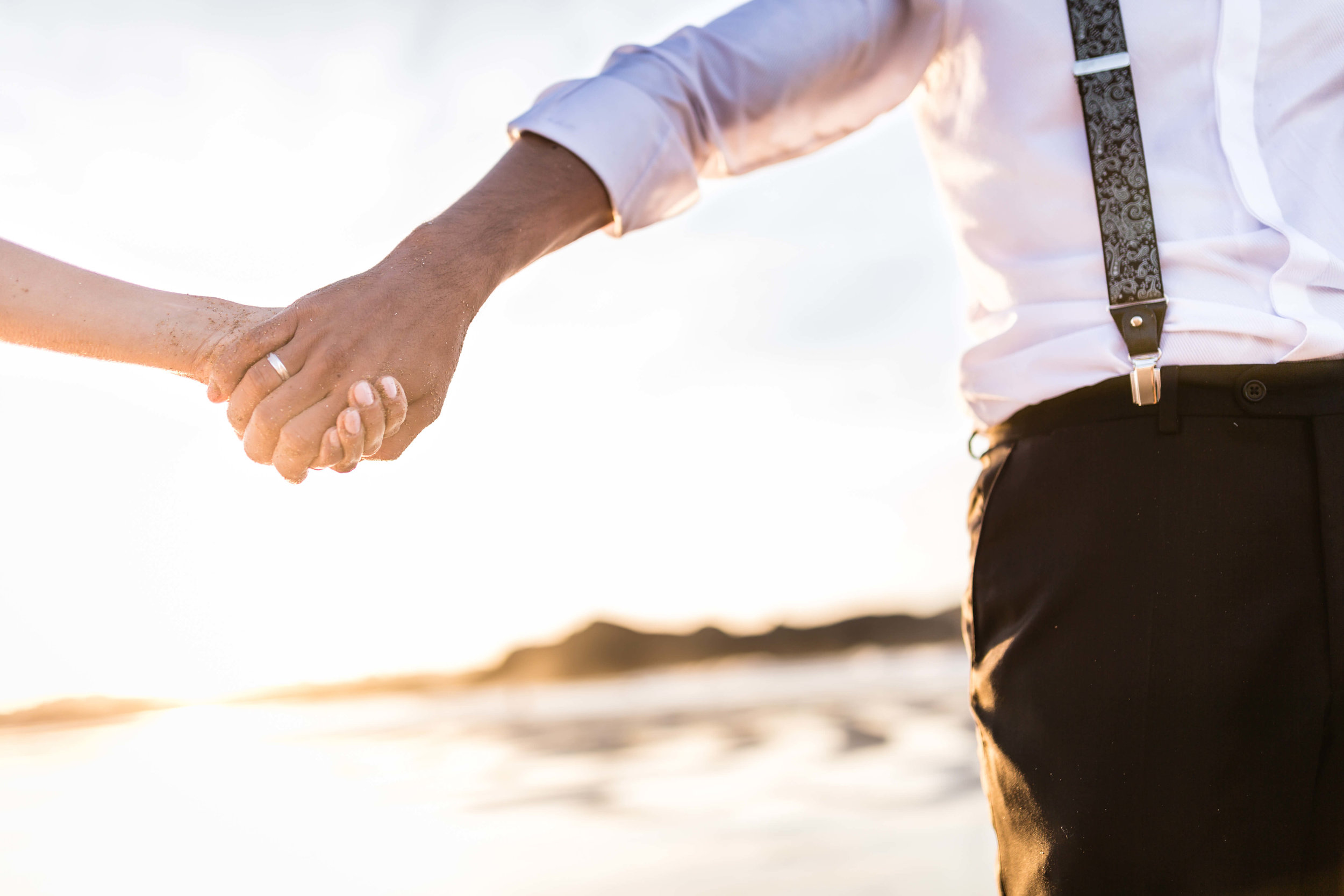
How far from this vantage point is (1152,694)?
99 centimetres

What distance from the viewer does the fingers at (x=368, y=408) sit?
110 cm

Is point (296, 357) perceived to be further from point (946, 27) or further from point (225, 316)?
point (946, 27)

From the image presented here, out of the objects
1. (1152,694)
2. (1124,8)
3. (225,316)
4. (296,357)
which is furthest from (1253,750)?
(225,316)

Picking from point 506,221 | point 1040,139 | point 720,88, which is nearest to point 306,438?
point 506,221

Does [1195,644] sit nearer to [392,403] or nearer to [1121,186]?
[1121,186]

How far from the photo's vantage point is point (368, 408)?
1.13 m

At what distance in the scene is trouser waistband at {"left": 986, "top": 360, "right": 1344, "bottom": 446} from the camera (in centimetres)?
95

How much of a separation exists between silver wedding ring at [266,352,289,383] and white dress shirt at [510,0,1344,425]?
16.6 inches

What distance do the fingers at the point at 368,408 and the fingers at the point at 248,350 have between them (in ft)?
0.36

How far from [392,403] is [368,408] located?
0.12 feet

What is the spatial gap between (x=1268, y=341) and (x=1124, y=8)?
16.0 inches

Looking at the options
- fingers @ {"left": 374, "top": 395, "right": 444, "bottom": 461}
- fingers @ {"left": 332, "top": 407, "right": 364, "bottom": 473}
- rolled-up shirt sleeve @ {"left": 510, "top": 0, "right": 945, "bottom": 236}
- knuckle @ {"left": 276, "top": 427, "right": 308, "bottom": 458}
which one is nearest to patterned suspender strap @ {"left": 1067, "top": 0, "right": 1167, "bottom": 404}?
rolled-up shirt sleeve @ {"left": 510, "top": 0, "right": 945, "bottom": 236}

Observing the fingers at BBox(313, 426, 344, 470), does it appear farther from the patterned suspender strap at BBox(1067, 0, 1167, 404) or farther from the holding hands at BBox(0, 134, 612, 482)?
the patterned suspender strap at BBox(1067, 0, 1167, 404)

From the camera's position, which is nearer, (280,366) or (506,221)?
(506,221)
